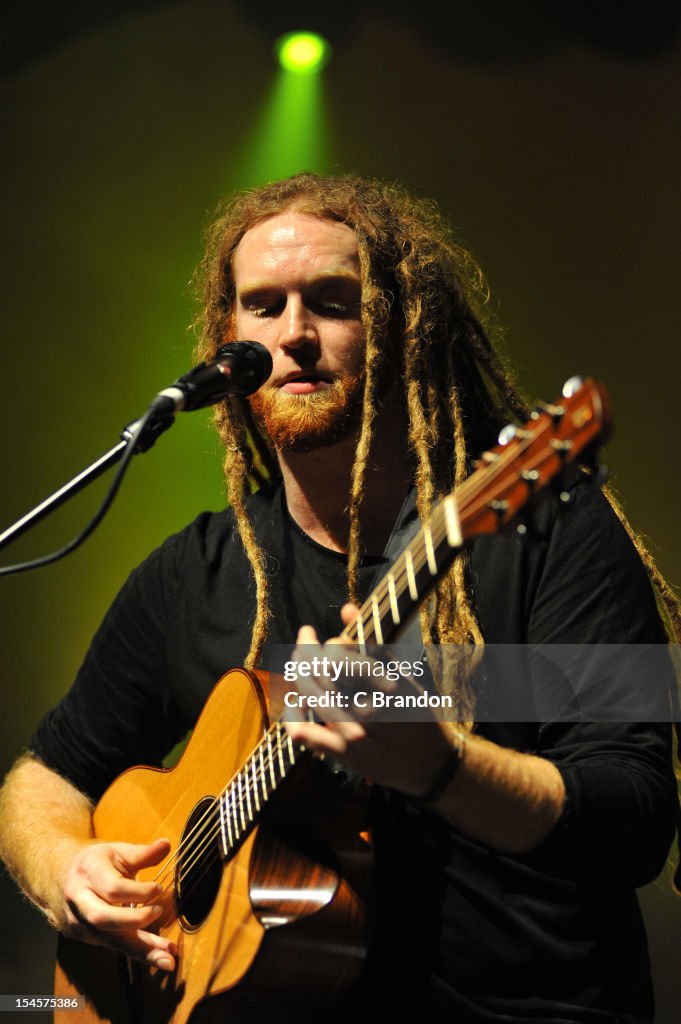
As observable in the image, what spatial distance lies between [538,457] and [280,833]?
0.70m

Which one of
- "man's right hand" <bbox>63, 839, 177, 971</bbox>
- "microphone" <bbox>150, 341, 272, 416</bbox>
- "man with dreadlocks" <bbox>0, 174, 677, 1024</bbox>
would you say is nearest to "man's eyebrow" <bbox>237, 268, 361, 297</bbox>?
"man with dreadlocks" <bbox>0, 174, 677, 1024</bbox>

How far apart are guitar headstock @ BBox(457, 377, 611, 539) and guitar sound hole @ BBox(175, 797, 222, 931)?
28.6 inches

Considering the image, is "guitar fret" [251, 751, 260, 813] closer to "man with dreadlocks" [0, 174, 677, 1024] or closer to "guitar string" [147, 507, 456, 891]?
"guitar string" [147, 507, 456, 891]

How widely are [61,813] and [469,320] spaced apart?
135 centimetres

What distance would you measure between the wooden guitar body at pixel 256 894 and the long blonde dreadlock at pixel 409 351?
32cm

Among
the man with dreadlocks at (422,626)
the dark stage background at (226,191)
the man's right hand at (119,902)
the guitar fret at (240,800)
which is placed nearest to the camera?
the man with dreadlocks at (422,626)

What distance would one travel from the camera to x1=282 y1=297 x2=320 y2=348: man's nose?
5.95 feet

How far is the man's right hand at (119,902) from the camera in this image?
1538 millimetres

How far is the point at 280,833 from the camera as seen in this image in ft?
4.56

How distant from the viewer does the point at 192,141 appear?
2.63m

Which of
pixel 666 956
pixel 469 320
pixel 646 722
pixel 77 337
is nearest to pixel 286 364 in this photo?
pixel 469 320

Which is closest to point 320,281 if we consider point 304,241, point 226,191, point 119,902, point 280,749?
point 304,241

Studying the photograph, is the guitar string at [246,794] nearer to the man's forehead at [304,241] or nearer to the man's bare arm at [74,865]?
the man's bare arm at [74,865]

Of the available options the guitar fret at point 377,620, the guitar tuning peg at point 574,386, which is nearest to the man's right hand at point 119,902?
the guitar fret at point 377,620
